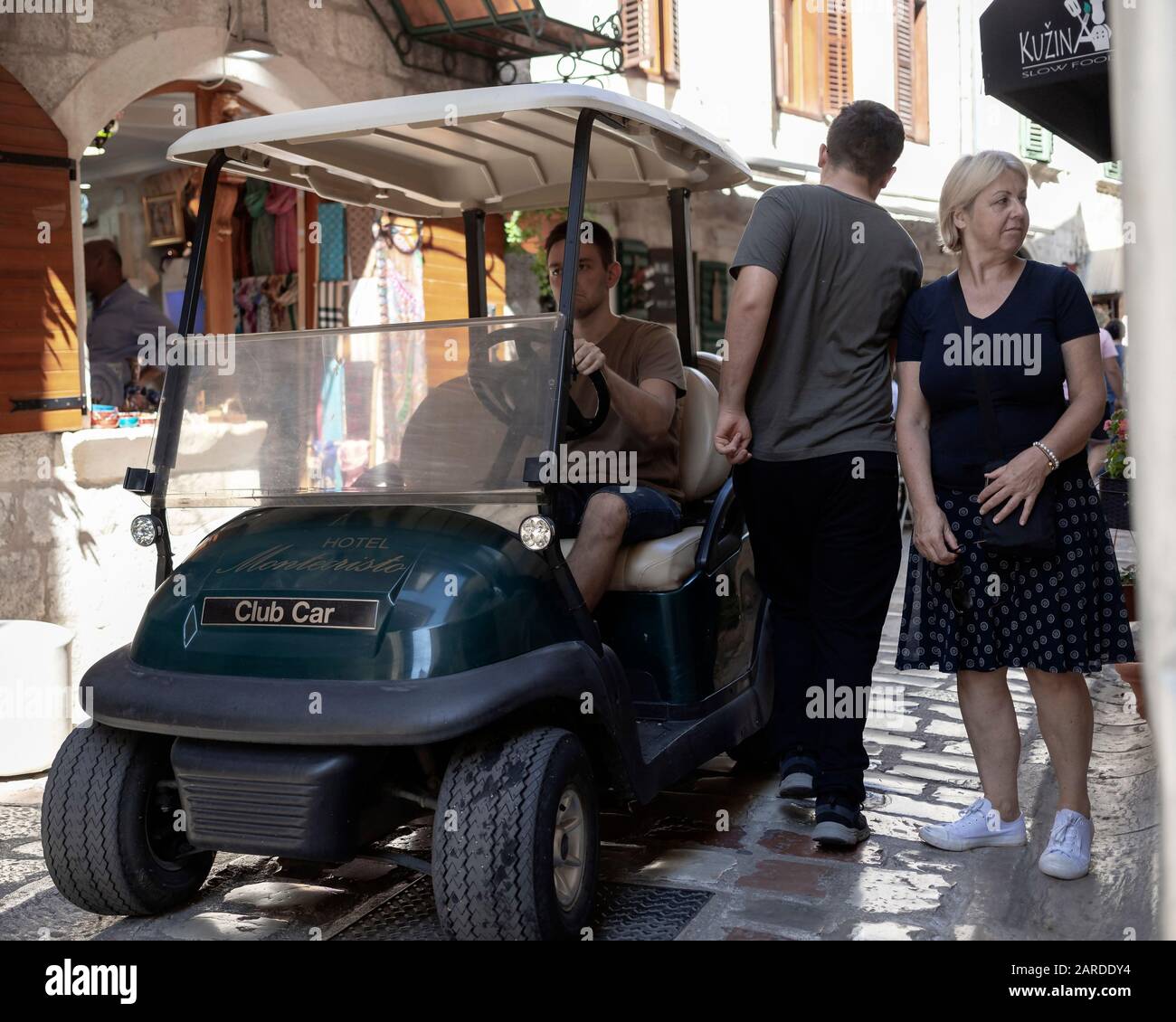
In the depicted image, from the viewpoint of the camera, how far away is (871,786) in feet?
13.8

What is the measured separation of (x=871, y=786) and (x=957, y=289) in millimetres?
1642

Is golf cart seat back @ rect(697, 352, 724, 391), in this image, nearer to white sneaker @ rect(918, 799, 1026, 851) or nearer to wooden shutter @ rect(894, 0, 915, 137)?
white sneaker @ rect(918, 799, 1026, 851)

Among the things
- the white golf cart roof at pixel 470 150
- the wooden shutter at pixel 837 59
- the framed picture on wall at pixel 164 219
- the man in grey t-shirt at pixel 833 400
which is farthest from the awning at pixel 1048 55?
the wooden shutter at pixel 837 59

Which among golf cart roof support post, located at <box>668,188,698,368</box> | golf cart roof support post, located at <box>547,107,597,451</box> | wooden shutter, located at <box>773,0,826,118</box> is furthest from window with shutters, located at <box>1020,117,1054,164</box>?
golf cart roof support post, located at <box>547,107,597,451</box>

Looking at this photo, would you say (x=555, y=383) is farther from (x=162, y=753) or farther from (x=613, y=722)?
(x=162, y=753)

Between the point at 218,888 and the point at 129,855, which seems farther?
the point at 218,888

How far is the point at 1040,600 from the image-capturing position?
3314mm

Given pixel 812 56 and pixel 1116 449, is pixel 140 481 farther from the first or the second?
pixel 812 56

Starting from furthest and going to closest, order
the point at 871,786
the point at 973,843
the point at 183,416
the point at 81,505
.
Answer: the point at 81,505, the point at 871,786, the point at 973,843, the point at 183,416

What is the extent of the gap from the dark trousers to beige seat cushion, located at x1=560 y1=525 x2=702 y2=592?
296mm

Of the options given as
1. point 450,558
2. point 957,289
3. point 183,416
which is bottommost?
point 450,558

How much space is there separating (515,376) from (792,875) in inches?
57.6

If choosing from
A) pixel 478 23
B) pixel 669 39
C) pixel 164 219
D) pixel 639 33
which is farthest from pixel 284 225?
pixel 669 39
